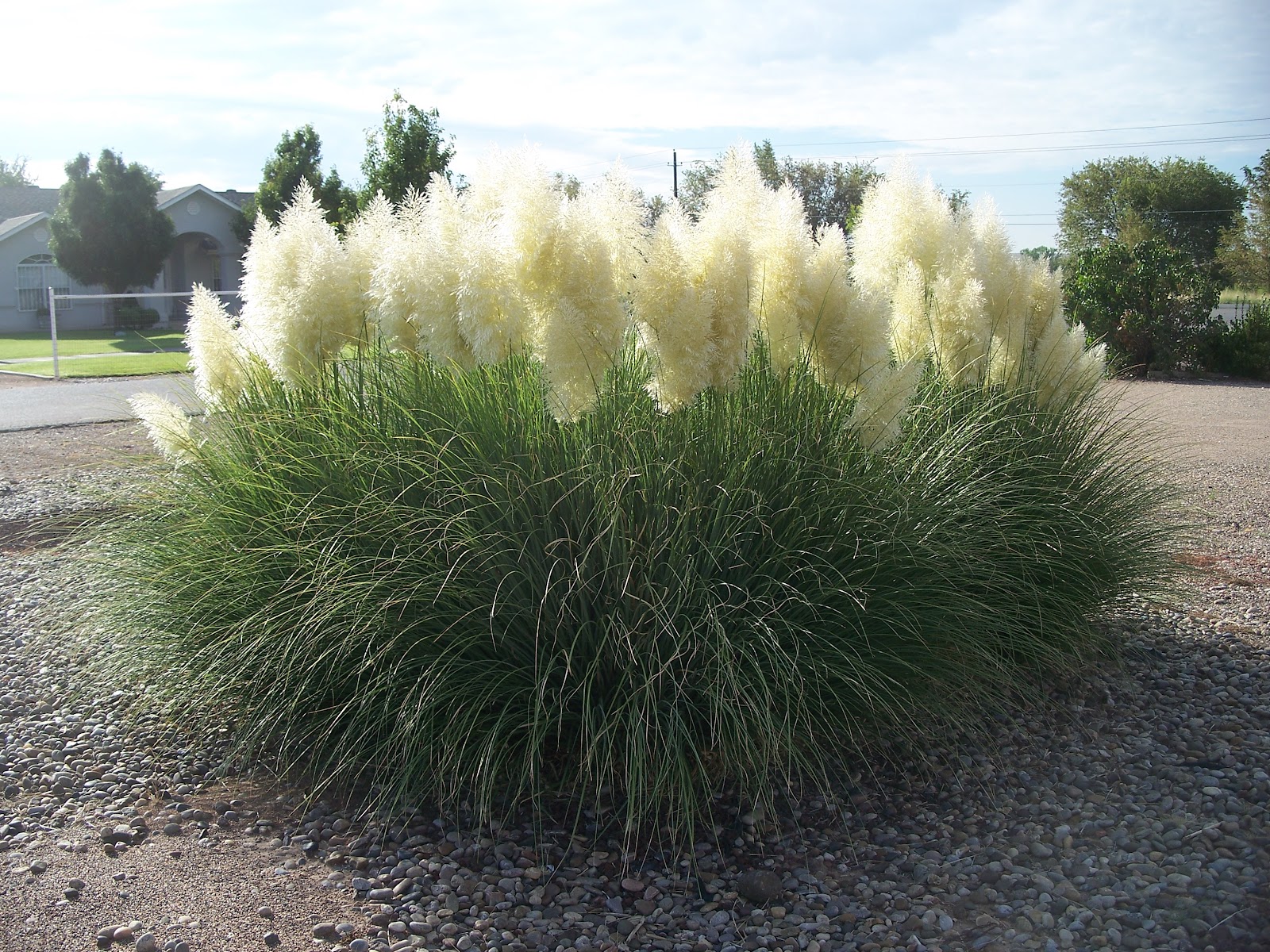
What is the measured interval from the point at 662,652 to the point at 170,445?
2.36 meters

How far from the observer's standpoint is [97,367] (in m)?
20.2

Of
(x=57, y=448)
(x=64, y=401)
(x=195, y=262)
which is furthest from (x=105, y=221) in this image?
(x=57, y=448)

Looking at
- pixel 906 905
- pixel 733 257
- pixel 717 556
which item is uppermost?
pixel 733 257

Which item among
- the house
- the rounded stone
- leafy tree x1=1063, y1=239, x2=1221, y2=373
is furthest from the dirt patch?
the house

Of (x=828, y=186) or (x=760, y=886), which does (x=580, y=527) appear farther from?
(x=828, y=186)

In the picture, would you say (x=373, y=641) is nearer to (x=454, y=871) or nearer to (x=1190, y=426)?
(x=454, y=871)

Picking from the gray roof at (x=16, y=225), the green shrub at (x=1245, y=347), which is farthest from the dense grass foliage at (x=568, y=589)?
the gray roof at (x=16, y=225)

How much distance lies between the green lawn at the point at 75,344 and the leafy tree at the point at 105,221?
2.27m

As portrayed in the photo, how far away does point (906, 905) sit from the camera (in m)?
2.70

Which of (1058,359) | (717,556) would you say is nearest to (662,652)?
(717,556)

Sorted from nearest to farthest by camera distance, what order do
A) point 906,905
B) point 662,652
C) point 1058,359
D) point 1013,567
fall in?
point 906,905
point 662,652
point 1013,567
point 1058,359

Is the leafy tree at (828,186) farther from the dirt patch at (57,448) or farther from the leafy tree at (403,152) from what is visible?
the dirt patch at (57,448)

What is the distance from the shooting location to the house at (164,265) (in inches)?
1431

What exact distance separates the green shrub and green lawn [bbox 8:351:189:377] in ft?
63.1
